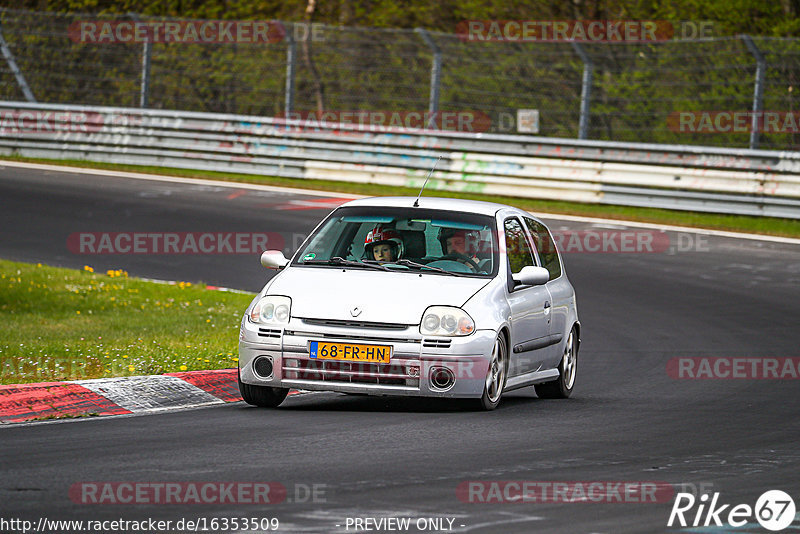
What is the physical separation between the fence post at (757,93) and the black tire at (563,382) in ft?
40.0

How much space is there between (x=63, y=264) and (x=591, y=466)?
11.6 metres

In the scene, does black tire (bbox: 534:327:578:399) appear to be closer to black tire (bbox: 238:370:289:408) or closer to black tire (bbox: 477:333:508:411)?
black tire (bbox: 477:333:508:411)

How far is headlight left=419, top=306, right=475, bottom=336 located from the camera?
888 centimetres

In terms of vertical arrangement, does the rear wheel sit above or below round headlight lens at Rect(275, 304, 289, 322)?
below

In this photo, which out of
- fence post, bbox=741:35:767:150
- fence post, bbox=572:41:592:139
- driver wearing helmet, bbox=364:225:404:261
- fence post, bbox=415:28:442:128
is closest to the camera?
driver wearing helmet, bbox=364:225:404:261

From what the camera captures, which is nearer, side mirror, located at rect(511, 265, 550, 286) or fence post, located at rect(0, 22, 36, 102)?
side mirror, located at rect(511, 265, 550, 286)

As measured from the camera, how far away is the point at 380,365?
881cm

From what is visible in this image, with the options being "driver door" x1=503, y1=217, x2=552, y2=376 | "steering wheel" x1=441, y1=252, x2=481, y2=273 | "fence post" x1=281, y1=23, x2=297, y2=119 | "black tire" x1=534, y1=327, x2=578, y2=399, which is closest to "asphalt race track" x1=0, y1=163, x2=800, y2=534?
"black tire" x1=534, y1=327, x2=578, y2=399

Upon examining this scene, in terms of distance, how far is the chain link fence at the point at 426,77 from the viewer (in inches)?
921

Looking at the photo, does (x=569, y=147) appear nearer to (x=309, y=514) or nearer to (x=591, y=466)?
(x=591, y=466)

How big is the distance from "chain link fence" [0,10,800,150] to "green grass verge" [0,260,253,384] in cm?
1003

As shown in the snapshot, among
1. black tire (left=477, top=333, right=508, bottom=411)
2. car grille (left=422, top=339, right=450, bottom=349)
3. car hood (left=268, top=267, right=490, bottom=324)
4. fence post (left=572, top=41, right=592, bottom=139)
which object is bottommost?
black tire (left=477, top=333, right=508, bottom=411)

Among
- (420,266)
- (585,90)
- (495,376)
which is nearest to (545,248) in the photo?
(420,266)

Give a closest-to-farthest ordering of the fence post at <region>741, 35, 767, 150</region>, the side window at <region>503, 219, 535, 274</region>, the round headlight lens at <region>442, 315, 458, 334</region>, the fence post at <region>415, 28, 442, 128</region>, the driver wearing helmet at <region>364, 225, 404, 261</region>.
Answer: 1. the round headlight lens at <region>442, 315, 458, 334</region>
2. the driver wearing helmet at <region>364, 225, 404, 261</region>
3. the side window at <region>503, 219, 535, 274</region>
4. the fence post at <region>741, 35, 767, 150</region>
5. the fence post at <region>415, 28, 442, 128</region>
